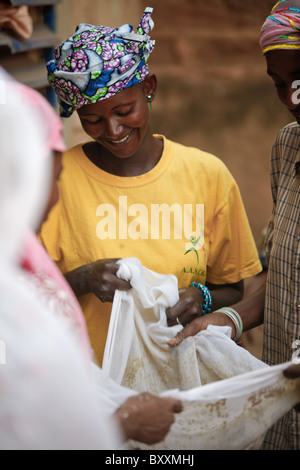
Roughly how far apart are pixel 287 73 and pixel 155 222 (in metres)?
0.75

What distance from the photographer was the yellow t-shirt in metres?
2.27

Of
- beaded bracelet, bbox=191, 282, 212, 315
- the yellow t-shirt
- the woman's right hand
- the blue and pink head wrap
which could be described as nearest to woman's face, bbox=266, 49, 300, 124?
the blue and pink head wrap

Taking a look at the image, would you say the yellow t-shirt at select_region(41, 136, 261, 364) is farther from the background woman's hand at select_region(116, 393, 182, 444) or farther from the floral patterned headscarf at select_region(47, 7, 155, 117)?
the background woman's hand at select_region(116, 393, 182, 444)

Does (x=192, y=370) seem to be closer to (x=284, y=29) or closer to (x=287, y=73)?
(x=287, y=73)

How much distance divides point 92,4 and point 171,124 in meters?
2.99

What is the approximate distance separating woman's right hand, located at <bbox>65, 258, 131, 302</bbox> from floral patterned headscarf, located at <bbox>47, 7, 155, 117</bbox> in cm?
60

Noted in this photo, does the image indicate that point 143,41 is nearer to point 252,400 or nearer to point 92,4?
point 252,400

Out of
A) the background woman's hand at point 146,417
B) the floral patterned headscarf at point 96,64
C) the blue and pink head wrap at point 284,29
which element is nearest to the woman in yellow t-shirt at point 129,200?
the floral patterned headscarf at point 96,64

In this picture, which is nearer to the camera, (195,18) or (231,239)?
(231,239)

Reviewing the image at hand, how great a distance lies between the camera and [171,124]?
767 cm

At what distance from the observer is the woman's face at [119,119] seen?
85.1 inches

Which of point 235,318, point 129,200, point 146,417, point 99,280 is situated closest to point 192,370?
point 235,318

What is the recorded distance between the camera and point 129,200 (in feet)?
7.63
